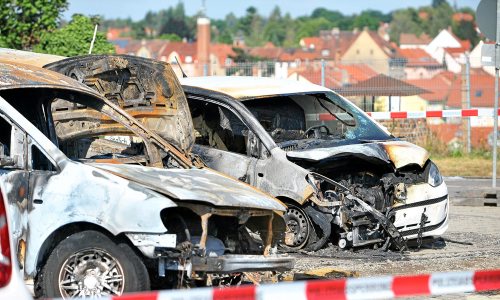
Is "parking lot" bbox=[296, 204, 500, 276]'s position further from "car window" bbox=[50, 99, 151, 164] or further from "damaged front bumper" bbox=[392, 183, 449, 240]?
"car window" bbox=[50, 99, 151, 164]

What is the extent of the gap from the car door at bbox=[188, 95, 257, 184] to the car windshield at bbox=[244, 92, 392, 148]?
43 centimetres

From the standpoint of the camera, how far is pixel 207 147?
12398 mm

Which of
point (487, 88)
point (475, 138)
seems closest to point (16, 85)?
point (475, 138)

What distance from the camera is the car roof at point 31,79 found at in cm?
898

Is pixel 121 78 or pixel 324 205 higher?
pixel 121 78

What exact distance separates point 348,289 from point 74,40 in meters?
19.1

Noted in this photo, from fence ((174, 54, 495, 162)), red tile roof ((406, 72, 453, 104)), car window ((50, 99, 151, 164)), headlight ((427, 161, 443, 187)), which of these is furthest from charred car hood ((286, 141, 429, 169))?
red tile roof ((406, 72, 453, 104))

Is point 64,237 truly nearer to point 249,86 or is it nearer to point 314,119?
point 249,86

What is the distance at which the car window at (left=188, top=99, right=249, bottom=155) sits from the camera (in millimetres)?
12245

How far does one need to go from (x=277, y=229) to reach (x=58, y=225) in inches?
68.6

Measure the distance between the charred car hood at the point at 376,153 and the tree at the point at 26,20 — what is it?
15.1 m

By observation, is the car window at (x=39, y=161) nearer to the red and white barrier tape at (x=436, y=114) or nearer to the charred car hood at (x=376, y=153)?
the charred car hood at (x=376, y=153)

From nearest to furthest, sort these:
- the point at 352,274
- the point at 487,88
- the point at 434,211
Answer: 1. the point at 352,274
2. the point at 434,211
3. the point at 487,88

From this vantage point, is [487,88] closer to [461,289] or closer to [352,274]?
[352,274]
